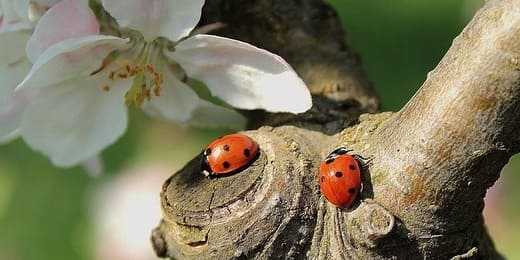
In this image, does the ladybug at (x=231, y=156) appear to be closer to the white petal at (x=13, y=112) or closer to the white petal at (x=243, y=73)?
the white petal at (x=243, y=73)

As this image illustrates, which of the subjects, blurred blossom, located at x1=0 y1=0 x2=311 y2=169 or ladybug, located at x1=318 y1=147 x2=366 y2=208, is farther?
blurred blossom, located at x1=0 y1=0 x2=311 y2=169

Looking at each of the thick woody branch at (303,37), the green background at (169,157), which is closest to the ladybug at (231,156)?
the thick woody branch at (303,37)

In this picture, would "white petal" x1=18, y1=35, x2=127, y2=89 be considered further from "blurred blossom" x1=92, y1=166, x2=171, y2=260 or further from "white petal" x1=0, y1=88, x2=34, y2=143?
"blurred blossom" x1=92, y1=166, x2=171, y2=260

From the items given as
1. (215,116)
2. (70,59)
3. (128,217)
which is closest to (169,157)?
(128,217)

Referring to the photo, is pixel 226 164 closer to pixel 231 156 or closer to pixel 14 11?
pixel 231 156

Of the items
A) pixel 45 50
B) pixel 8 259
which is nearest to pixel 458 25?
pixel 8 259

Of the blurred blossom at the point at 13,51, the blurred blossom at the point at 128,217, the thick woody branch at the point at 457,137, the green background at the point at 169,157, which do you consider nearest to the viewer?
the thick woody branch at the point at 457,137

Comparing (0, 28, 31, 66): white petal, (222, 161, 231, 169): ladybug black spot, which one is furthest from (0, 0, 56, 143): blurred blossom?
(222, 161, 231, 169): ladybug black spot
